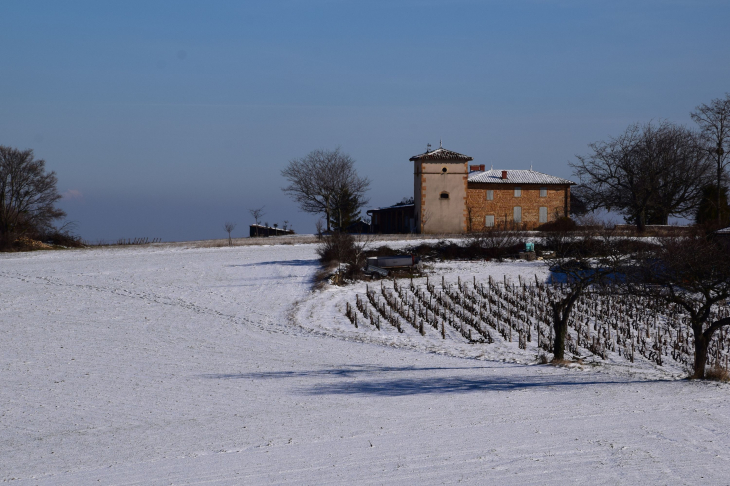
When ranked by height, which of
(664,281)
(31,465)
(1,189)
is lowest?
(31,465)

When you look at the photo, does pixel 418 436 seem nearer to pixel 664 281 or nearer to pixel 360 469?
pixel 360 469

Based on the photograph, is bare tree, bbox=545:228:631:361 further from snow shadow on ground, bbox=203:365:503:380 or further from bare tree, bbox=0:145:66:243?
bare tree, bbox=0:145:66:243

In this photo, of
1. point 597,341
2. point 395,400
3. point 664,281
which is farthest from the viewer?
point 597,341

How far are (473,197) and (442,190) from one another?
9.51 ft

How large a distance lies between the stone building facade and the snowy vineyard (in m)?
22.9

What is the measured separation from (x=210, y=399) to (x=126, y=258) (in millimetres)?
28526

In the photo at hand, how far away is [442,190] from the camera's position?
50.0 metres

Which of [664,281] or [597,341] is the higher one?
[664,281]

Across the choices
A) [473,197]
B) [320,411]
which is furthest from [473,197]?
[320,411]

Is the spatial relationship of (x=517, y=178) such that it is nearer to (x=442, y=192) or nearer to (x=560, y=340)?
(x=442, y=192)

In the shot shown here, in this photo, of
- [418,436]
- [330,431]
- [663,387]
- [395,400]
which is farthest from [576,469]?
[663,387]

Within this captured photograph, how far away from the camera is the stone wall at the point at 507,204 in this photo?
50.9 m

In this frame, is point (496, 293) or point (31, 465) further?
point (496, 293)

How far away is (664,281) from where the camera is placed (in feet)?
41.8
